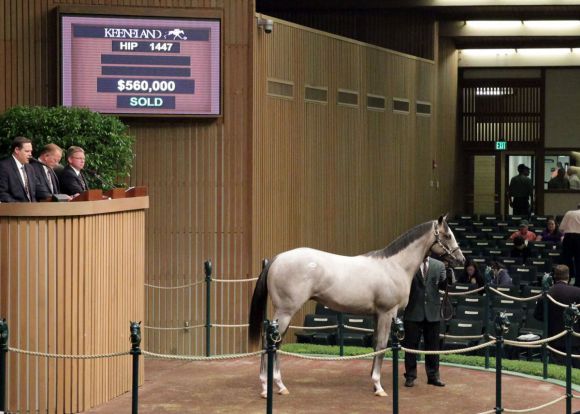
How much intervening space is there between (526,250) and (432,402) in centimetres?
1065

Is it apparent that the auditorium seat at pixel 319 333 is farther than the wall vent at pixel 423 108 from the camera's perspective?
No

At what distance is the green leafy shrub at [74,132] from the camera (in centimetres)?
1498

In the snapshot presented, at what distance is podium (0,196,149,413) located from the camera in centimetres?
1227

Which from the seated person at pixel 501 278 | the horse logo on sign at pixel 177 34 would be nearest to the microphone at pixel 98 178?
the horse logo on sign at pixel 177 34

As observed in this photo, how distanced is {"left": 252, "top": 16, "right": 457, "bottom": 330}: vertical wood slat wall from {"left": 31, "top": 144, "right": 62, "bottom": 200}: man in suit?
5127mm

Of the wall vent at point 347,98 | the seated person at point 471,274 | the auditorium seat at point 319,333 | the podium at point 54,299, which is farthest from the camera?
the wall vent at point 347,98

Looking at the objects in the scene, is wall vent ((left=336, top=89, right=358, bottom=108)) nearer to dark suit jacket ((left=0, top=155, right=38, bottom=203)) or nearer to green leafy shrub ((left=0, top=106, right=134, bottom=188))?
green leafy shrub ((left=0, top=106, right=134, bottom=188))

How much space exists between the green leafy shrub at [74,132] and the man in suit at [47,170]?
1.81 metres

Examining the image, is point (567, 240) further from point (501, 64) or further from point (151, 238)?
point (501, 64)

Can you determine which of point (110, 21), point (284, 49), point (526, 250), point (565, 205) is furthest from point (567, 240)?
point (565, 205)

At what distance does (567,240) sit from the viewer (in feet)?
74.7

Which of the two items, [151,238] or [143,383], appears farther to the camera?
[151,238]

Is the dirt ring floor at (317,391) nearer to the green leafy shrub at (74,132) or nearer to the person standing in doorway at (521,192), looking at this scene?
the green leafy shrub at (74,132)

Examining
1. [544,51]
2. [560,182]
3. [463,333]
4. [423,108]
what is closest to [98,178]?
[463,333]
